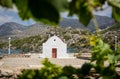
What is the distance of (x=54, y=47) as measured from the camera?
60.8 meters

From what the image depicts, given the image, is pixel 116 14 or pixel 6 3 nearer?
pixel 6 3

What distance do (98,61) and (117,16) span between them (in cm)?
97

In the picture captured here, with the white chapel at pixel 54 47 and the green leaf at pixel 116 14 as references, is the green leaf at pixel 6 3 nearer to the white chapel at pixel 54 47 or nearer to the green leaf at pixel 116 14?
the green leaf at pixel 116 14

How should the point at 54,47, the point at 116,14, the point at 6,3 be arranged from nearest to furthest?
the point at 6,3, the point at 116,14, the point at 54,47

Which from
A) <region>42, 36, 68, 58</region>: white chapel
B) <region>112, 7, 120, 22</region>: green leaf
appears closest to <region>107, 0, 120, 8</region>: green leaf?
<region>112, 7, 120, 22</region>: green leaf

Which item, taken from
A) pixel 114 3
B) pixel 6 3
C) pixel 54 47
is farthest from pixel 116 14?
pixel 54 47

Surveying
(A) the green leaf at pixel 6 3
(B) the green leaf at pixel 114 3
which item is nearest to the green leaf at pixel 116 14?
(B) the green leaf at pixel 114 3

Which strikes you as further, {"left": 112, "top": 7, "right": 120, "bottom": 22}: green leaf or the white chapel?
the white chapel

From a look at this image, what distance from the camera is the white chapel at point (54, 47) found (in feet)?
197

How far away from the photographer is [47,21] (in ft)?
3.35

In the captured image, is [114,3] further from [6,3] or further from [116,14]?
[6,3]

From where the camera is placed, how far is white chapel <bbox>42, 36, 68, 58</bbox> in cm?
6006

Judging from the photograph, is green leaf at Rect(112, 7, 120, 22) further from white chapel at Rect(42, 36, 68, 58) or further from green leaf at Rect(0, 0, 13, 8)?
white chapel at Rect(42, 36, 68, 58)

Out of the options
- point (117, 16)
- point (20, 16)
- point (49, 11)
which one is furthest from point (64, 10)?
point (117, 16)
